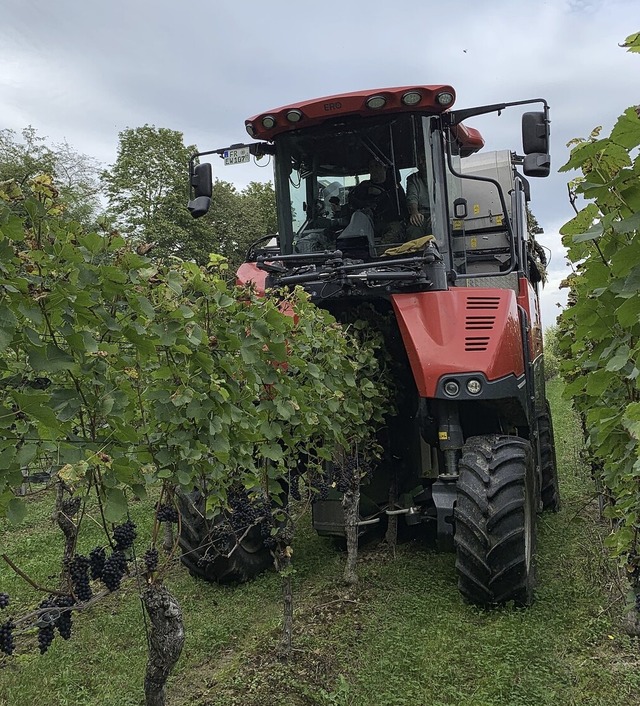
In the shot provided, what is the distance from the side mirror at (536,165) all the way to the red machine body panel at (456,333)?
0.78 metres

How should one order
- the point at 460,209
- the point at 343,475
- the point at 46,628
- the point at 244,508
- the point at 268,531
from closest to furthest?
the point at 46,628 → the point at 244,508 → the point at 268,531 → the point at 343,475 → the point at 460,209

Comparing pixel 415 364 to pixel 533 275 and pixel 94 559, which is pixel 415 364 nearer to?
pixel 94 559

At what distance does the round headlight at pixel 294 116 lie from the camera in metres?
4.43

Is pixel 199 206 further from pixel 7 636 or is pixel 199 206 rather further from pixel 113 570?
pixel 7 636

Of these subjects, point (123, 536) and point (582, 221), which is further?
point (582, 221)

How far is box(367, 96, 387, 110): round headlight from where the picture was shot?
164 inches

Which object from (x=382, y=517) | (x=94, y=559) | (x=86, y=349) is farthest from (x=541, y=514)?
(x=86, y=349)

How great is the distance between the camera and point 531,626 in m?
3.69

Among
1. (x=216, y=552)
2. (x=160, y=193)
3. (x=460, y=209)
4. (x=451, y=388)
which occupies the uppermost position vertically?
(x=160, y=193)

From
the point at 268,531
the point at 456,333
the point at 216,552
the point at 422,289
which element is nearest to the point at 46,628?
the point at 268,531

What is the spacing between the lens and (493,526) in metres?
3.63

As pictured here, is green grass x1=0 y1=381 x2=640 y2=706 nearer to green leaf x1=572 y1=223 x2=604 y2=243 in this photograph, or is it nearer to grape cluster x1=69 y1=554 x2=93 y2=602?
grape cluster x1=69 y1=554 x2=93 y2=602

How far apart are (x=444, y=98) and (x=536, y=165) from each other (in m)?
0.76

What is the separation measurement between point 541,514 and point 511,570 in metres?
2.93
